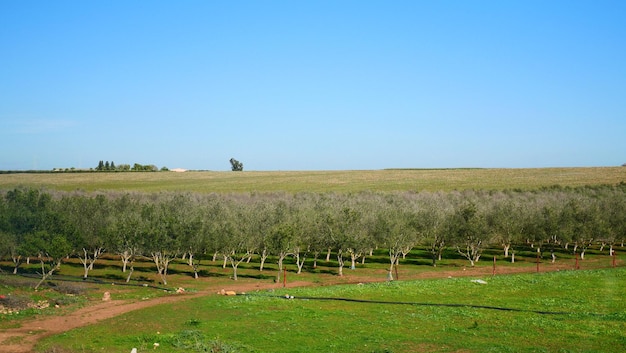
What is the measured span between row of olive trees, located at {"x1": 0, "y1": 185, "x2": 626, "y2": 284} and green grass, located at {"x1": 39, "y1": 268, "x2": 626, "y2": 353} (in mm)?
18044

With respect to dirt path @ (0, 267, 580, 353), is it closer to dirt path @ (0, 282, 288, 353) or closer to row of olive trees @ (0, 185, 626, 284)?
dirt path @ (0, 282, 288, 353)

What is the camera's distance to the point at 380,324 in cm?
3597

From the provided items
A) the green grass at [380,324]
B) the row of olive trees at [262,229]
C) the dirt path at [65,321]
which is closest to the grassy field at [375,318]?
the green grass at [380,324]

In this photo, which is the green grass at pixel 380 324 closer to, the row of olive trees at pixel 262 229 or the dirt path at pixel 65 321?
the dirt path at pixel 65 321

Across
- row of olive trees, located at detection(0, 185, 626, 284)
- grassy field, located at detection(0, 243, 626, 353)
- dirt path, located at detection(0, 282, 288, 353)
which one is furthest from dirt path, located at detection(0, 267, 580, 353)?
row of olive trees, located at detection(0, 185, 626, 284)

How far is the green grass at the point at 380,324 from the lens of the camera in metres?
30.8

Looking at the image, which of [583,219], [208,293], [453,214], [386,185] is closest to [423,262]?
[453,214]

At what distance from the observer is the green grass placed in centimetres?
3083

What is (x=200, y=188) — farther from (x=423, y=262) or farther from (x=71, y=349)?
(x=71, y=349)

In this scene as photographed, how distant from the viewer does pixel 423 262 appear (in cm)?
8469

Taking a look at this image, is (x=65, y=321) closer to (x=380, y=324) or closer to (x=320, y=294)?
(x=320, y=294)

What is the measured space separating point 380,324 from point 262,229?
44.7 meters

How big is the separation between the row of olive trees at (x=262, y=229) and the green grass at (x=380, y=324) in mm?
18044

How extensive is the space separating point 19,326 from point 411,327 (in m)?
25.9
